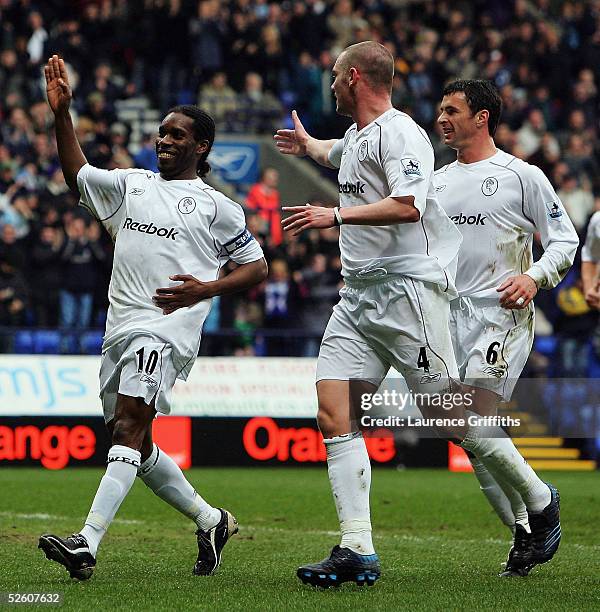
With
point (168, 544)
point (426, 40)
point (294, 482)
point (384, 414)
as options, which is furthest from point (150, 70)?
point (168, 544)

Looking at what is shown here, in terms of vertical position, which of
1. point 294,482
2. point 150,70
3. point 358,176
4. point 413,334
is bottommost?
point 294,482

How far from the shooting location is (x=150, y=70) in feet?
71.1

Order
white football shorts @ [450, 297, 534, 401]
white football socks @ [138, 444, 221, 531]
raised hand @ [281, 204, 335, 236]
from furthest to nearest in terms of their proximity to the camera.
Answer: white football shorts @ [450, 297, 534, 401] → white football socks @ [138, 444, 221, 531] → raised hand @ [281, 204, 335, 236]

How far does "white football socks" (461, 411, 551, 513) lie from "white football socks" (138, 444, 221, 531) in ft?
4.81

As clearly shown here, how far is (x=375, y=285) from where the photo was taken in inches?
271

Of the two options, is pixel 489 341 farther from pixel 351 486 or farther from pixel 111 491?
pixel 111 491

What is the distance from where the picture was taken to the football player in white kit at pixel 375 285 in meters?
6.65

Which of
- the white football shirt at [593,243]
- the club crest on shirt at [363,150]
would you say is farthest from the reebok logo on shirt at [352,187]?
the white football shirt at [593,243]

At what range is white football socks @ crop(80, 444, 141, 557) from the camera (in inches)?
257

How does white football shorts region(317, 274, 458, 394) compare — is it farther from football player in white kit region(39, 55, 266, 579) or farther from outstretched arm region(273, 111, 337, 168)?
outstretched arm region(273, 111, 337, 168)

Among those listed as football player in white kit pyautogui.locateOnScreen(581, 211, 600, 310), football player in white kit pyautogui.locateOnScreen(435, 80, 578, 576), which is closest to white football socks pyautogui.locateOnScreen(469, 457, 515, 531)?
football player in white kit pyautogui.locateOnScreen(435, 80, 578, 576)

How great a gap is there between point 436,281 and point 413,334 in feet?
0.99

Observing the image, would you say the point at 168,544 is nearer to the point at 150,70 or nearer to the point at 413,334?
the point at 413,334

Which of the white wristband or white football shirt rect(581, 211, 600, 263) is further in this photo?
white football shirt rect(581, 211, 600, 263)
